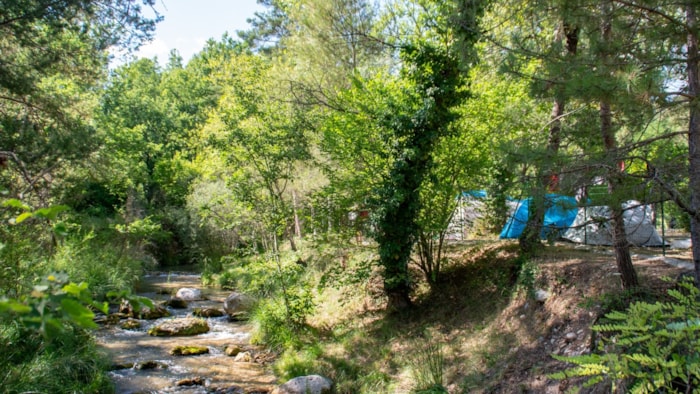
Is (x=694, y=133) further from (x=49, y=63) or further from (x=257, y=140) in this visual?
(x=49, y=63)

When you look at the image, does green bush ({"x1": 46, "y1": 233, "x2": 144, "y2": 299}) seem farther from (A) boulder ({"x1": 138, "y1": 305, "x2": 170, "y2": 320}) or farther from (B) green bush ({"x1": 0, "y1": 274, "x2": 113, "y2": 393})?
(B) green bush ({"x1": 0, "y1": 274, "x2": 113, "y2": 393})

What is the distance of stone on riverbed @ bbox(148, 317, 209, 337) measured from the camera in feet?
33.0

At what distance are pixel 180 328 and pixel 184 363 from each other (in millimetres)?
2151

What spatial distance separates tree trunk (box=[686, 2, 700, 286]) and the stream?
19.5ft

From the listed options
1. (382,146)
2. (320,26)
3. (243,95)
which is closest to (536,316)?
(382,146)

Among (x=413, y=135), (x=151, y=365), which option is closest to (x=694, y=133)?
(x=413, y=135)

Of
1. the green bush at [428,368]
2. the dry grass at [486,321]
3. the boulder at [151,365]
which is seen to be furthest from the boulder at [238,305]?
the green bush at [428,368]

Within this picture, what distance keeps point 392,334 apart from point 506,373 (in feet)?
8.37

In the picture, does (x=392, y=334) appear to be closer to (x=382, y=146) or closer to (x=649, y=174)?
(x=382, y=146)

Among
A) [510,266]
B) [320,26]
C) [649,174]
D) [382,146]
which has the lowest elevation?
[510,266]

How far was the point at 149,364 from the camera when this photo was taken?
26.3 ft

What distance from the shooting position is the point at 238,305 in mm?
11867

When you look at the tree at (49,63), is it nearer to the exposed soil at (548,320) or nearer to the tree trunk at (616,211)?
the tree trunk at (616,211)

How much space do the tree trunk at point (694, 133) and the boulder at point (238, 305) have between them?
9.40 meters
